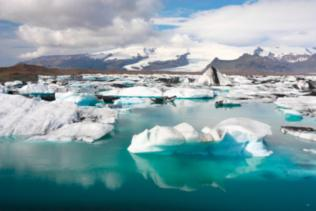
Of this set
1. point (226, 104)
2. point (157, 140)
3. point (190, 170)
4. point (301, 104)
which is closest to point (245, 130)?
point (190, 170)

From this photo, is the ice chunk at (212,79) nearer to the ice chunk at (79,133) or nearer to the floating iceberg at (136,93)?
the floating iceberg at (136,93)

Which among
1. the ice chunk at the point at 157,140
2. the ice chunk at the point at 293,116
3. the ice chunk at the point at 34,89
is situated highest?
the ice chunk at the point at 157,140

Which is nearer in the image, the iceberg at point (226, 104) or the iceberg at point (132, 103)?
the iceberg at point (132, 103)

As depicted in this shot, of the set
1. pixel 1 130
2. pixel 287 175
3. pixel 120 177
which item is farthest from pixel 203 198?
pixel 1 130

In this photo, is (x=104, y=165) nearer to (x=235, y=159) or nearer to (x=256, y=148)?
(x=235, y=159)

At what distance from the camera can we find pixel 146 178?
6.00 metres

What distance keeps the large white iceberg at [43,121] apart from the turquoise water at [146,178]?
1.60ft

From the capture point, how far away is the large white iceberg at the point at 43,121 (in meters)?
8.75

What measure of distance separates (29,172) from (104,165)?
1.26 m

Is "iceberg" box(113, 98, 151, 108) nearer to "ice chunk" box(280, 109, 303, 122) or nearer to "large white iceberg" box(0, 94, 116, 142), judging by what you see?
"large white iceberg" box(0, 94, 116, 142)

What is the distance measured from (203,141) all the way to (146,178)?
1.78 metres

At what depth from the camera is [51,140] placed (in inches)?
331

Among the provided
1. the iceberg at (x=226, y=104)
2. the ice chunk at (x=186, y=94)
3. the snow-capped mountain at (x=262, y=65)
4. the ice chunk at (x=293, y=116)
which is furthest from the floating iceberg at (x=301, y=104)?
the snow-capped mountain at (x=262, y=65)

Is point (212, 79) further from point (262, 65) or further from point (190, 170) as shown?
point (262, 65)
